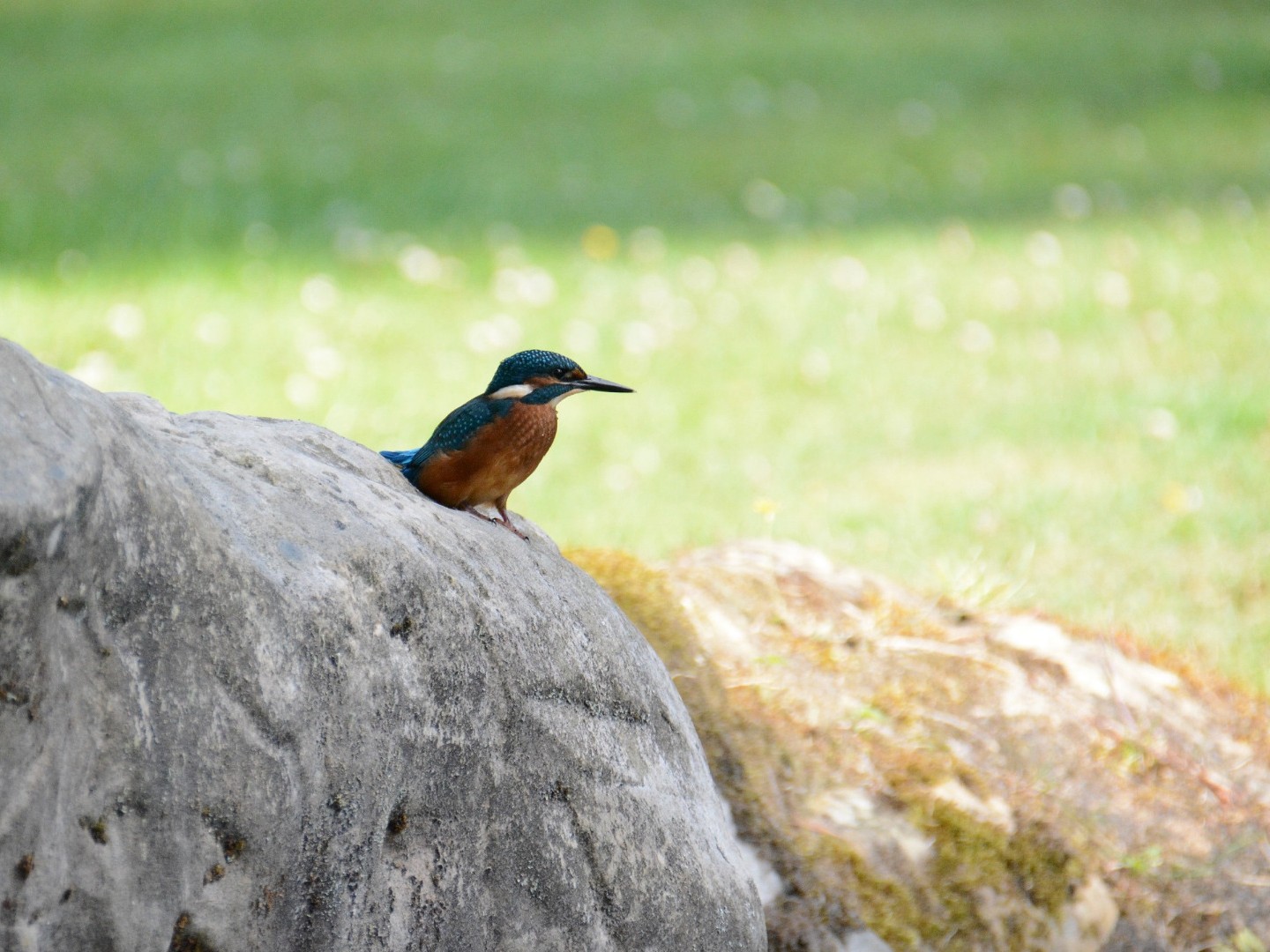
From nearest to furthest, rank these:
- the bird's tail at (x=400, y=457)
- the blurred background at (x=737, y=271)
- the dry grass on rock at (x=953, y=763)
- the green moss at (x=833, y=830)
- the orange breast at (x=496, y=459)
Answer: the orange breast at (x=496, y=459) < the bird's tail at (x=400, y=457) < the green moss at (x=833, y=830) < the dry grass on rock at (x=953, y=763) < the blurred background at (x=737, y=271)

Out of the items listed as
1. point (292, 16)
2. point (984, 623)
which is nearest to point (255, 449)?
point (984, 623)

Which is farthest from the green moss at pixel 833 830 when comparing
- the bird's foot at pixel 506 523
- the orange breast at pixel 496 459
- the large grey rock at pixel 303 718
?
the orange breast at pixel 496 459

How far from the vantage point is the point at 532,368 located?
7.32ft

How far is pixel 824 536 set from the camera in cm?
464

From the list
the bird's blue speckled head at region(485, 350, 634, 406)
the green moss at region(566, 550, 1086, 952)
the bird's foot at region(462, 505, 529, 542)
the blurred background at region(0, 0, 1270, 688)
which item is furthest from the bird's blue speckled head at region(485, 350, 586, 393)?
the blurred background at region(0, 0, 1270, 688)

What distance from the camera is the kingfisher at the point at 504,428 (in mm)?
2203

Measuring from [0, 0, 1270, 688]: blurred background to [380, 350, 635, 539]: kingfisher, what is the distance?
6.27 feet

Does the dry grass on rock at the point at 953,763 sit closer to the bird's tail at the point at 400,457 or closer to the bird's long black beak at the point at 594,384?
the bird's tail at the point at 400,457

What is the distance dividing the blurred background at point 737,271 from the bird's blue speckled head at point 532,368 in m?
1.91

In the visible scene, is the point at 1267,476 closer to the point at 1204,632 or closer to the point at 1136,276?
the point at 1204,632

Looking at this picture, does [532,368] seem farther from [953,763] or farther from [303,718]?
[953,763]

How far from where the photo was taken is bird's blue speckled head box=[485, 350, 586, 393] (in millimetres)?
2229

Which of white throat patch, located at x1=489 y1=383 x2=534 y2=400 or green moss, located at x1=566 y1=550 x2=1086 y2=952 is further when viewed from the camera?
green moss, located at x1=566 y1=550 x2=1086 y2=952

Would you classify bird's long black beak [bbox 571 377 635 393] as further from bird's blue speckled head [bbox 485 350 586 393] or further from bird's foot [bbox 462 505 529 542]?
bird's foot [bbox 462 505 529 542]
